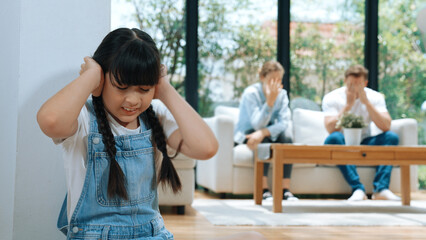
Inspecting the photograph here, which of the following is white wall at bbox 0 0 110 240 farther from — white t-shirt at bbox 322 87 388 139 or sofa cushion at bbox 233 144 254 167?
white t-shirt at bbox 322 87 388 139

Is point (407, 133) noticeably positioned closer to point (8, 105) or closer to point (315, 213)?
point (315, 213)

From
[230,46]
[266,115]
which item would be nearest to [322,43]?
[230,46]

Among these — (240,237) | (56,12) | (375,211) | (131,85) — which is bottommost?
(375,211)

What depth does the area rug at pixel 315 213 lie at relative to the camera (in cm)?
318

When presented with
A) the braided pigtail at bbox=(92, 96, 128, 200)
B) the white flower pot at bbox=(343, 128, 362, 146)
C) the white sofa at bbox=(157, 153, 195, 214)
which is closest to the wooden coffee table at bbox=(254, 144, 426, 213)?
the white flower pot at bbox=(343, 128, 362, 146)

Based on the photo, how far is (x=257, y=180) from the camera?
13.8 ft

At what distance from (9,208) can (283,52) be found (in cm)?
469

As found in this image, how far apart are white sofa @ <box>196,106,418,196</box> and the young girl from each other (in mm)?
3140

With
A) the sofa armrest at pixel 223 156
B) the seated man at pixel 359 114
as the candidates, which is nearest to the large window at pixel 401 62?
the seated man at pixel 359 114

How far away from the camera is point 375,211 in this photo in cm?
384

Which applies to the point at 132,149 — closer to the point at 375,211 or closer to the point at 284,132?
the point at 375,211

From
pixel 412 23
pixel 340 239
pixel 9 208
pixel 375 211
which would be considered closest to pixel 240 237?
pixel 9 208

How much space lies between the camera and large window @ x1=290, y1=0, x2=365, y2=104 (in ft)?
19.0

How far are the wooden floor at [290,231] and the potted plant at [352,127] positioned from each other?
1.00m
